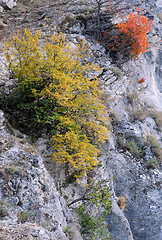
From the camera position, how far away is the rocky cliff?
14.9 feet

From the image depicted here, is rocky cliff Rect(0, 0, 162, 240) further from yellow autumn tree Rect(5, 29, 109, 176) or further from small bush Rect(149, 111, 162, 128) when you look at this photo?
yellow autumn tree Rect(5, 29, 109, 176)

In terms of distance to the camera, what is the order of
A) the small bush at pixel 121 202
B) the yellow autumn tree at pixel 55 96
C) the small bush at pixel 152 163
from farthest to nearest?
the small bush at pixel 152 163 → the small bush at pixel 121 202 → the yellow autumn tree at pixel 55 96

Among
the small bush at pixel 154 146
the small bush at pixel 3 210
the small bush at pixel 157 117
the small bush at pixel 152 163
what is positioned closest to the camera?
the small bush at pixel 3 210

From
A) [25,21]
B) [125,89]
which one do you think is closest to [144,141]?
[125,89]

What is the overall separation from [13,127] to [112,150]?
222 inches

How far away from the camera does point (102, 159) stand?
9.24m

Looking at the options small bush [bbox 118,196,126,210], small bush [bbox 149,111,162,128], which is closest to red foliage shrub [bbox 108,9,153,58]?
small bush [bbox 149,111,162,128]

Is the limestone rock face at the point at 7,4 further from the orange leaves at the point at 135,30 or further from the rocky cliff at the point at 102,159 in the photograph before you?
the orange leaves at the point at 135,30

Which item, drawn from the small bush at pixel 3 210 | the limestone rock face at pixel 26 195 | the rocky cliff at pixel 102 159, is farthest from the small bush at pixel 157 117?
the small bush at pixel 3 210

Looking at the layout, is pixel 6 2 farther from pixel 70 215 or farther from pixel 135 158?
pixel 70 215

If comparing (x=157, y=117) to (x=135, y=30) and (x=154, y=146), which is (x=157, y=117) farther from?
(x=135, y=30)

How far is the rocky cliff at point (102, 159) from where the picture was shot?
4535 mm

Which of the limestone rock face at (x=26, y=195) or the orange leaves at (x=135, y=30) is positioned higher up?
the orange leaves at (x=135, y=30)

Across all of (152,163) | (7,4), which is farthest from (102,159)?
(7,4)
